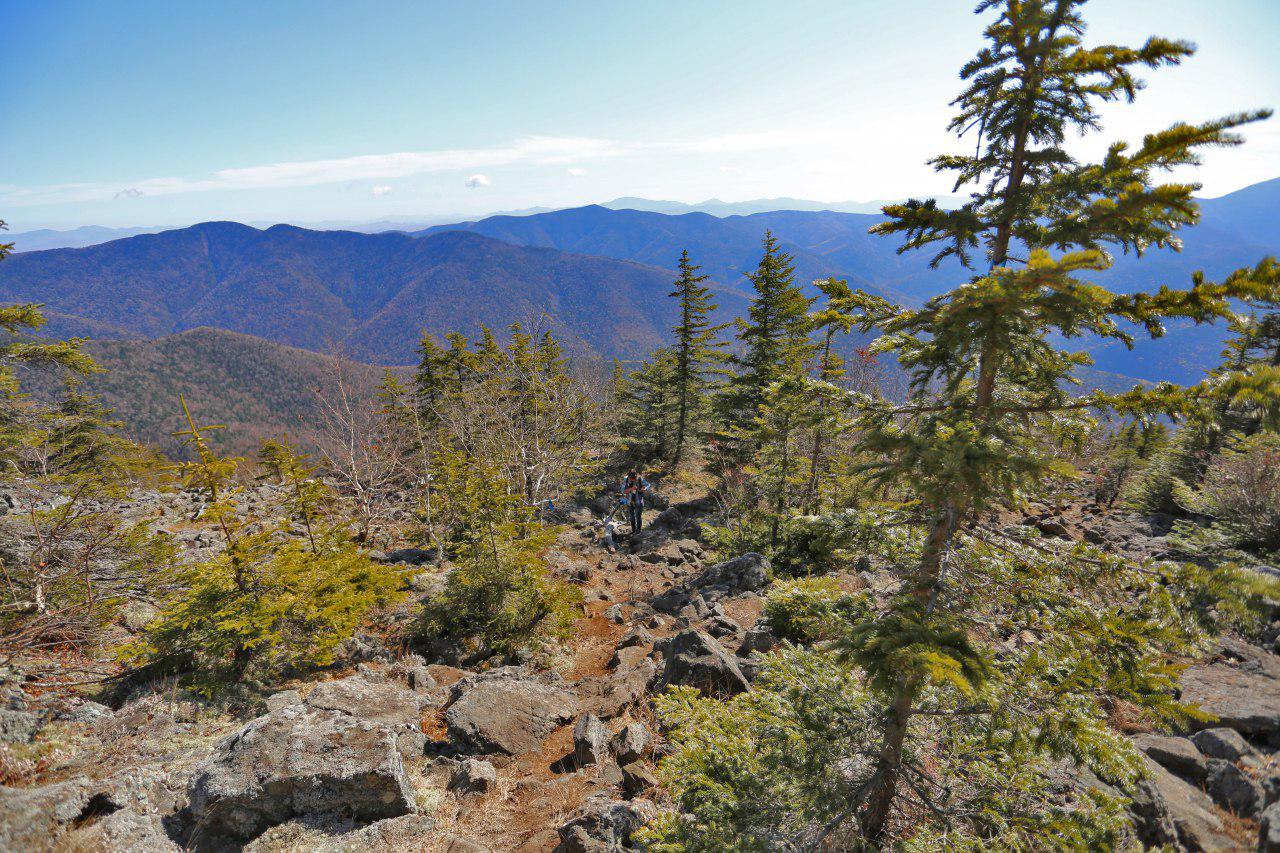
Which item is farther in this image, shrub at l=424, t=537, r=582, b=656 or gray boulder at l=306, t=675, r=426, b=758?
shrub at l=424, t=537, r=582, b=656

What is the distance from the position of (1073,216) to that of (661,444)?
2661 cm

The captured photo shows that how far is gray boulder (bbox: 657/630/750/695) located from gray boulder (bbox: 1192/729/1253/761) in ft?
16.7

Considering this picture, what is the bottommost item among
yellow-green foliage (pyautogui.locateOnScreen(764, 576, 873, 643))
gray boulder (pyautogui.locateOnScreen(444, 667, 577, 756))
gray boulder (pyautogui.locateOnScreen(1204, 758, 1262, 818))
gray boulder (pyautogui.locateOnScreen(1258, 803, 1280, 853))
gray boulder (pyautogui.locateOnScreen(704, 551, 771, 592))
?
gray boulder (pyautogui.locateOnScreen(704, 551, 771, 592))

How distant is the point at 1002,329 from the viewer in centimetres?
337

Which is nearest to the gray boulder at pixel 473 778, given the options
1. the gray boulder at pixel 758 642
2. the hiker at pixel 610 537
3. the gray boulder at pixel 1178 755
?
the gray boulder at pixel 758 642

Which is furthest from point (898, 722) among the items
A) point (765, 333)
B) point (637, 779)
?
point (765, 333)

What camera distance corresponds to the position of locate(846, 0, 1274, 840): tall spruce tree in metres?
3.17

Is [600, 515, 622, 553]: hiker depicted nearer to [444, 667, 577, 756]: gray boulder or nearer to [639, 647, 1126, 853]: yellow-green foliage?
[444, 667, 577, 756]: gray boulder

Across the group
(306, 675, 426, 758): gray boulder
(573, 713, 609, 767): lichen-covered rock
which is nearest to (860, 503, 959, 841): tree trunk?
(573, 713, 609, 767): lichen-covered rock

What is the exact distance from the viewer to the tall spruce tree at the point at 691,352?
2619 centimetres

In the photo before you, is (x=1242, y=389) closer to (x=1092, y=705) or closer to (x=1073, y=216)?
(x=1073, y=216)

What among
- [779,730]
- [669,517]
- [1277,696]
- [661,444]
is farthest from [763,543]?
[661,444]

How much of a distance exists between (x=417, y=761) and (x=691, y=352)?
2267cm

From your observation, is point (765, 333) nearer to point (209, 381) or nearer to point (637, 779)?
point (637, 779)
